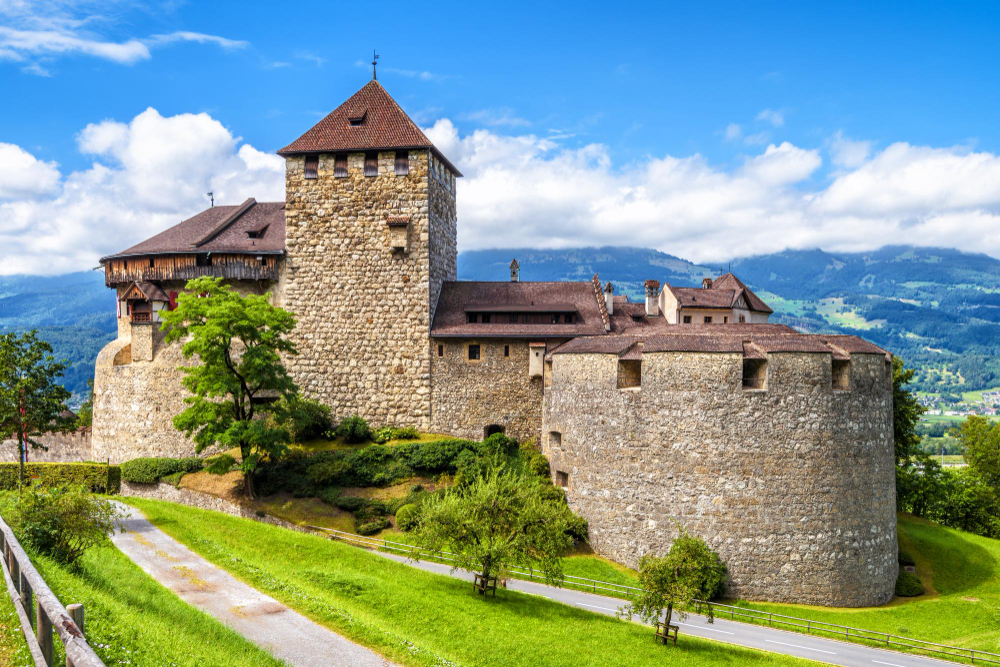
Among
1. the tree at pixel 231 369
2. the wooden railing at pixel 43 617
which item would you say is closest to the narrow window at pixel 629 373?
the tree at pixel 231 369

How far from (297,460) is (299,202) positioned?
14.9 meters

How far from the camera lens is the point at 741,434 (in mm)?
32031

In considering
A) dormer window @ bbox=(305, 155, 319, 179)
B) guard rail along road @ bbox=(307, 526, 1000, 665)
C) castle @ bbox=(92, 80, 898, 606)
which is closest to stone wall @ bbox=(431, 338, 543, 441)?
castle @ bbox=(92, 80, 898, 606)

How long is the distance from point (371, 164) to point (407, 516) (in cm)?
2037

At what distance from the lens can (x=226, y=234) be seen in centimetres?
4519

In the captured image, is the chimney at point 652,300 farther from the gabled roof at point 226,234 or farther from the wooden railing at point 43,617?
the wooden railing at point 43,617

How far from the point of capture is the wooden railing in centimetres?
656

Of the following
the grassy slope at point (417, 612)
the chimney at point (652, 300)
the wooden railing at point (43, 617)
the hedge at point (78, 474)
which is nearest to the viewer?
the wooden railing at point (43, 617)

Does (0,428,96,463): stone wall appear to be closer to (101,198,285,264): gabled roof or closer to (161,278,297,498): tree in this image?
(101,198,285,264): gabled roof

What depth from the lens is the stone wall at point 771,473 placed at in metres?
31.9

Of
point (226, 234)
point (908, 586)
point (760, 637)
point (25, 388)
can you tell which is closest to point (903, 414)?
point (908, 586)

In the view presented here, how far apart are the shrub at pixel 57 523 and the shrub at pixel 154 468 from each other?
22.8 metres

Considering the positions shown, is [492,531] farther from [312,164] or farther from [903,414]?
[903,414]

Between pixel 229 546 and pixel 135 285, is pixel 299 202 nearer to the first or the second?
pixel 135 285
